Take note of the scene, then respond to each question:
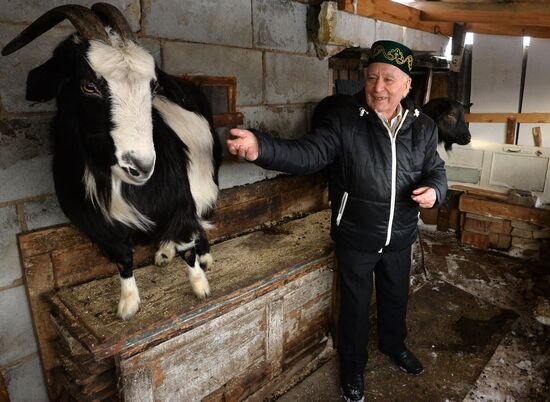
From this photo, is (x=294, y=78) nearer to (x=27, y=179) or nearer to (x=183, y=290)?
(x=183, y=290)

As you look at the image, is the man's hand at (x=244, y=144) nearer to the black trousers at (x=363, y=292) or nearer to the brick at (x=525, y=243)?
the black trousers at (x=363, y=292)

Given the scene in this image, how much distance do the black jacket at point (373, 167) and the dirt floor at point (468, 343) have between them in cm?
111

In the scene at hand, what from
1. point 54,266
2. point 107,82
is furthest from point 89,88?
point 54,266

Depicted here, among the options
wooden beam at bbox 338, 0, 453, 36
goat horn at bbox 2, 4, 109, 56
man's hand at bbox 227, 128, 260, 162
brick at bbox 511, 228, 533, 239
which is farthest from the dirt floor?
wooden beam at bbox 338, 0, 453, 36

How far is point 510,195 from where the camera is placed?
4.88 metres

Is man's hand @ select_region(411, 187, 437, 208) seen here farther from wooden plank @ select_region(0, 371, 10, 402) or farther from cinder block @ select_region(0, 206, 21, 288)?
wooden plank @ select_region(0, 371, 10, 402)

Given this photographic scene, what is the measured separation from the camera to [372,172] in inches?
88.5

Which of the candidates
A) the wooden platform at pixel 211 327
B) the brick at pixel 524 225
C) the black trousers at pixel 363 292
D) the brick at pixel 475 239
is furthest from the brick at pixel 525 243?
the wooden platform at pixel 211 327

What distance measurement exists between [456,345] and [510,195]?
2.64 m

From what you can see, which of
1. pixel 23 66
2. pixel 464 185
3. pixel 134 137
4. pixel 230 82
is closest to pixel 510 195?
pixel 464 185

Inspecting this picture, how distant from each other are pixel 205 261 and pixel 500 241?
423 centimetres

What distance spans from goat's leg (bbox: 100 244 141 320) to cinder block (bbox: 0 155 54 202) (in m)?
0.58

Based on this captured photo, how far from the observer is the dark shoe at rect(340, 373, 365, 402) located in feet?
8.26

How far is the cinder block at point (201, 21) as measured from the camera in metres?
2.43
